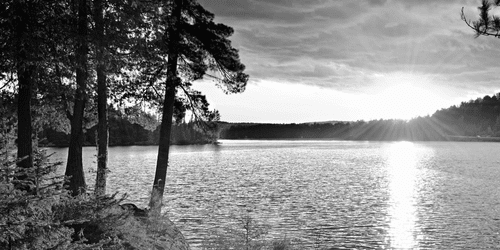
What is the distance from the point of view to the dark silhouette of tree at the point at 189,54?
66.0 feet

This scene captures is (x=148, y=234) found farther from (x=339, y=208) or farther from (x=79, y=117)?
(x=339, y=208)

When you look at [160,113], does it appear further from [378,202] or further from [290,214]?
[378,202]

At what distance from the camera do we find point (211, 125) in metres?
22.1

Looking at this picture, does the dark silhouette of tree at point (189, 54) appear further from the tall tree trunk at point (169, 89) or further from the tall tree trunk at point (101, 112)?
the tall tree trunk at point (101, 112)

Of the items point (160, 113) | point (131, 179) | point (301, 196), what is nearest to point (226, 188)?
point (301, 196)

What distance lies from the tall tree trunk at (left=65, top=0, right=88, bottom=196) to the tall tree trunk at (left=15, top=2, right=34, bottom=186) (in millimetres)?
1667

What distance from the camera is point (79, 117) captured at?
1612 cm

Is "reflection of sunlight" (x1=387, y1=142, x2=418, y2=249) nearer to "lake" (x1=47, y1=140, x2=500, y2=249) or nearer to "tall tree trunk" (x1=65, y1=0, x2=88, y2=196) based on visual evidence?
"lake" (x1=47, y1=140, x2=500, y2=249)

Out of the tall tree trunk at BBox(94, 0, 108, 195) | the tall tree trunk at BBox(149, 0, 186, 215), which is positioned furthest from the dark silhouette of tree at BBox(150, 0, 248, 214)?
the tall tree trunk at BBox(94, 0, 108, 195)

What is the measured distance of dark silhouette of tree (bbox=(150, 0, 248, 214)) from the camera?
20.1m

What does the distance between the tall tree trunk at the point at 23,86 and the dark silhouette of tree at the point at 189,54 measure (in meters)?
6.45

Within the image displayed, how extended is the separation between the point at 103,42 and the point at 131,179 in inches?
1238

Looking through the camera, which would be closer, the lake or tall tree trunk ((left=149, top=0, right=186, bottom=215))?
tall tree trunk ((left=149, top=0, right=186, bottom=215))

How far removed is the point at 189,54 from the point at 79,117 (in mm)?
6601
